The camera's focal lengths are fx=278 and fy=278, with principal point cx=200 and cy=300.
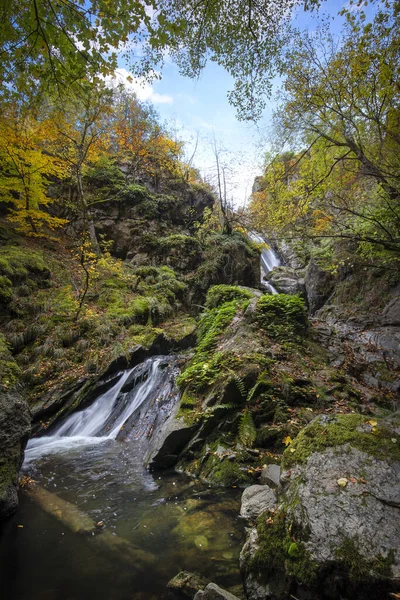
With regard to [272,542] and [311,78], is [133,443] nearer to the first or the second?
[272,542]

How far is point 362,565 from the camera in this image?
6.48 ft

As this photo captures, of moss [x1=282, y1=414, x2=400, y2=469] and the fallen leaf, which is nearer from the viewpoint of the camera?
the fallen leaf

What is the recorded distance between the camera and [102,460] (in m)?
5.70

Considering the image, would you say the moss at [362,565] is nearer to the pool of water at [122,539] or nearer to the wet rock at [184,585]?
the pool of water at [122,539]

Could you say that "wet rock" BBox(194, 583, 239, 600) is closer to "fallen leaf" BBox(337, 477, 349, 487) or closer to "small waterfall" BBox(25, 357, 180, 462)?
"fallen leaf" BBox(337, 477, 349, 487)

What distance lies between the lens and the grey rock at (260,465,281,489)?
377cm

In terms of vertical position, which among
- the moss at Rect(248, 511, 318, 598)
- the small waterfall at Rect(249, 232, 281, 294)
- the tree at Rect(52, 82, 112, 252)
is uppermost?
the tree at Rect(52, 82, 112, 252)

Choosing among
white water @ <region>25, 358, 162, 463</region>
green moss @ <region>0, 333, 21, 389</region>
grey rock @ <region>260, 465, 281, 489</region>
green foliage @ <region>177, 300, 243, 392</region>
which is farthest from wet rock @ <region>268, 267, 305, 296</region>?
green moss @ <region>0, 333, 21, 389</region>

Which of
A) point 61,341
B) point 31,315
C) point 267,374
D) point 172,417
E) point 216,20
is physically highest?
point 216,20

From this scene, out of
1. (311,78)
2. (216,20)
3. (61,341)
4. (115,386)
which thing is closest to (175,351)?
(115,386)

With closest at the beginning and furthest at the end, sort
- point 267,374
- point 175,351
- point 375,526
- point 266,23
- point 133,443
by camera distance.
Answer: point 375,526
point 266,23
point 267,374
point 133,443
point 175,351

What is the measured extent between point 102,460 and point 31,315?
602cm

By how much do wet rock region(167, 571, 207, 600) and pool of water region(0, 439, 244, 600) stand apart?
0.11m

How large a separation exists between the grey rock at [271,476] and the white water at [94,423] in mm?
4095
